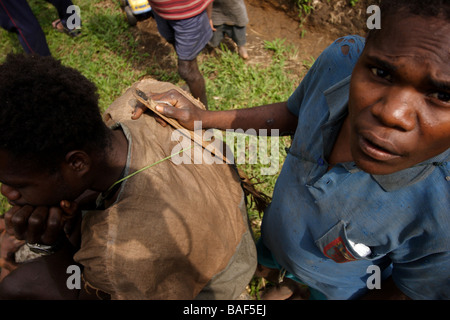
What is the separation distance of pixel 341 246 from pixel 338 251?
7 centimetres

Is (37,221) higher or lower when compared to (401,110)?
lower

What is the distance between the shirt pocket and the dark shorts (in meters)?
2.50

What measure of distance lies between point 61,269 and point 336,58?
5.46ft

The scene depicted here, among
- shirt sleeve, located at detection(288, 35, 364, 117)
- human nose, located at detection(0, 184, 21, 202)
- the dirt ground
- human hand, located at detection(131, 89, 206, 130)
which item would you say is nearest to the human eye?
shirt sleeve, located at detection(288, 35, 364, 117)

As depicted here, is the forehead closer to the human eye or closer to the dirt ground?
the human eye

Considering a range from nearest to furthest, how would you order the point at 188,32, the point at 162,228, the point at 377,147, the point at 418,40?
the point at 418,40
the point at 377,147
the point at 162,228
the point at 188,32

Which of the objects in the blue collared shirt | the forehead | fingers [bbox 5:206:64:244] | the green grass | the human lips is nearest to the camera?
the forehead

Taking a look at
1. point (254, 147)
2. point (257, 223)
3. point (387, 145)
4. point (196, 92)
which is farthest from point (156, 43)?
point (387, 145)

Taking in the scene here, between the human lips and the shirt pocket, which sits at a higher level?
the human lips

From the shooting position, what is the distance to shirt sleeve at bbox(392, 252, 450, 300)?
3.62ft

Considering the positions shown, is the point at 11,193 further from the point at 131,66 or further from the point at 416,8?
the point at 131,66

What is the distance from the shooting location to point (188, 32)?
3172mm

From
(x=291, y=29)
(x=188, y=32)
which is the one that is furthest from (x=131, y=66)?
(x=291, y=29)

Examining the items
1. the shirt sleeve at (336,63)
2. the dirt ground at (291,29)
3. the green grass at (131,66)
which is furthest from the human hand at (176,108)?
the dirt ground at (291,29)
